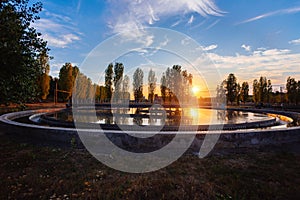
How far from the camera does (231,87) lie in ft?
147

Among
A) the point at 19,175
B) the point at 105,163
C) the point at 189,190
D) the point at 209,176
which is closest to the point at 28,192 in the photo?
the point at 19,175

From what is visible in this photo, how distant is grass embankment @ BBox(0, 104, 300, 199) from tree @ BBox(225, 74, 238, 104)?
138 ft

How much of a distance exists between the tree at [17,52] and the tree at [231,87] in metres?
45.5

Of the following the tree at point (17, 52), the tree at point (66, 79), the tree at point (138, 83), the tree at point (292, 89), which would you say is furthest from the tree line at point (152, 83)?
the tree at point (17, 52)

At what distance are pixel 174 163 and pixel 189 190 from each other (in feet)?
5.06

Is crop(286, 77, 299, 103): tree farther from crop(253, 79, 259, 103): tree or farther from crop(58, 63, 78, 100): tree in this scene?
crop(58, 63, 78, 100): tree

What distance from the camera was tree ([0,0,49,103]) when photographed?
4.76m

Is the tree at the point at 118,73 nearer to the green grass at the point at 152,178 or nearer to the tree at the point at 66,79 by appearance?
the tree at the point at 66,79

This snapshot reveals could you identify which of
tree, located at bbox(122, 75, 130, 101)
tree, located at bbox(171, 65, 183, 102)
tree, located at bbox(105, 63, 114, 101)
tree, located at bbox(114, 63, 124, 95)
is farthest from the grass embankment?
tree, located at bbox(122, 75, 130, 101)

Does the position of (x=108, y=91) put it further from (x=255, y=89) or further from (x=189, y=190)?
(x=189, y=190)

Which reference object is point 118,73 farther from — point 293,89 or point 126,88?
point 293,89

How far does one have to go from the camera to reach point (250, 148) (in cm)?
677

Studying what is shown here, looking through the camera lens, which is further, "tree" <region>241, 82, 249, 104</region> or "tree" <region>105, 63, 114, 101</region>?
"tree" <region>241, 82, 249, 104</region>

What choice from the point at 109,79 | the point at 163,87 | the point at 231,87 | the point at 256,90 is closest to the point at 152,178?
the point at 163,87
